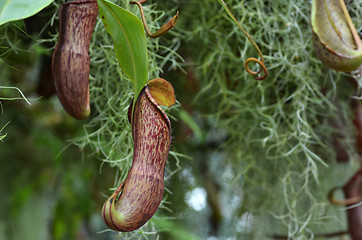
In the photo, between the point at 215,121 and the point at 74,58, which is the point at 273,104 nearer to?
the point at 215,121

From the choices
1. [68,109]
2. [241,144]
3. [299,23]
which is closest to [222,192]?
[241,144]

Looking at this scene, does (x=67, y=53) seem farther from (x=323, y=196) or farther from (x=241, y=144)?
(x=323, y=196)

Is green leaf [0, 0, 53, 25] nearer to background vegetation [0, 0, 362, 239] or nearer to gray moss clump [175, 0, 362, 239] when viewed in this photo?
background vegetation [0, 0, 362, 239]

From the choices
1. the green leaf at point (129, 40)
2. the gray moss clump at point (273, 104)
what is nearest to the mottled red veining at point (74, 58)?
the green leaf at point (129, 40)

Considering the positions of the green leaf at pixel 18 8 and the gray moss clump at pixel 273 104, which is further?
the gray moss clump at pixel 273 104

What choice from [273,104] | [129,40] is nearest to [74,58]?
[129,40]

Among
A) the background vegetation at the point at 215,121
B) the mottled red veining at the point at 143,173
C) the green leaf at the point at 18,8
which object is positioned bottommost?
the background vegetation at the point at 215,121

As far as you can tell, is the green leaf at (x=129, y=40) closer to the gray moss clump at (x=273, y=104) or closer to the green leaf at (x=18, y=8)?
the green leaf at (x=18, y=8)
